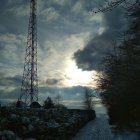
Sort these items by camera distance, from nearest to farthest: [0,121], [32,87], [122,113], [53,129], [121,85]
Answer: [0,121] → [53,129] → [121,85] → [122,113] → [32,87]

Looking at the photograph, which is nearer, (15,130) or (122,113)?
(15,130)

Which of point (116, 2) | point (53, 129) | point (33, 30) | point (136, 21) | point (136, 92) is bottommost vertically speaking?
point (53, 129)

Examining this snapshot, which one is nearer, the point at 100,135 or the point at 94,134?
the point at 100,135

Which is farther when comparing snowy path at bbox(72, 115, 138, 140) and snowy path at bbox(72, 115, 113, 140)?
snowy path at bbox(72, 115, 113, 140)

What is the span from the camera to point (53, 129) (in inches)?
785

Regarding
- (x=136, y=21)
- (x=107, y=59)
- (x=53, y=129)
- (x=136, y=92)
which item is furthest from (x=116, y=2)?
(x=107, y=59)

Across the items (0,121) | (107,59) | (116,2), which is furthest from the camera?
(107,59)

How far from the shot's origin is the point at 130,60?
23125mm

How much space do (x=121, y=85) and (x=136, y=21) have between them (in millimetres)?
8070

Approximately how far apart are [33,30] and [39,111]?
1803 cm

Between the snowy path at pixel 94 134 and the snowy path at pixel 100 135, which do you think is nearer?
the snowy path at pixel 100 135

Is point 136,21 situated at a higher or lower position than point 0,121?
higher

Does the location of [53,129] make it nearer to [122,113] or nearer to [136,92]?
[136,92]

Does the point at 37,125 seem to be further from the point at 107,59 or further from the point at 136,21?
the point at 107,59
